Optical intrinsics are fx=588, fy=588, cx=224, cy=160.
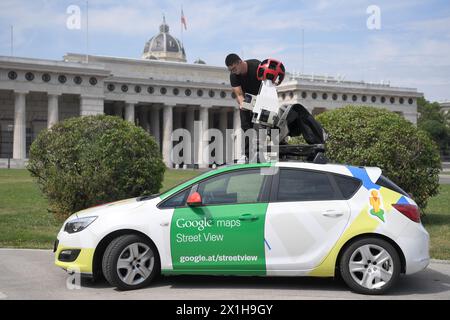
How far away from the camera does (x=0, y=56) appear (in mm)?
54312

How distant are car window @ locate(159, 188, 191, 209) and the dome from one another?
87556 millimetres

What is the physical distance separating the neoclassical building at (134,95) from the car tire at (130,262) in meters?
45.2

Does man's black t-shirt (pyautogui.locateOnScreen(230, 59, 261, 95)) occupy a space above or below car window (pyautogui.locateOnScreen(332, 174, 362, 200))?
above

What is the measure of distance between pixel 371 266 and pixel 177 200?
2.36 metres

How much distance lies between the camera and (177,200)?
22.9 feet

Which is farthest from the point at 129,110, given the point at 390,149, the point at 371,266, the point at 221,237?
the point at 371,266

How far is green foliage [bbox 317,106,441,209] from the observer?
12445 mm

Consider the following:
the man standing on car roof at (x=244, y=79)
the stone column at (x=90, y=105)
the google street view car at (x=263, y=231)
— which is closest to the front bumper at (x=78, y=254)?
the google street view car at (x=263, y=231)

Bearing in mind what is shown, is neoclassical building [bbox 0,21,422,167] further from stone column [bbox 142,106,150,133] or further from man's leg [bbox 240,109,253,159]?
man's leg [bbox 240,109,253,159]

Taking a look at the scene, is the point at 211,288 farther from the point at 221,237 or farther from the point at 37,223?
the point at 37,223

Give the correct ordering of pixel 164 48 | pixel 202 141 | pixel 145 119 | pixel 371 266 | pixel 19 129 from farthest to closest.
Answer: pixel 164 48 < pixel 145 119 < pixel 202 141 < pixel 19 129 < pixel 371 266

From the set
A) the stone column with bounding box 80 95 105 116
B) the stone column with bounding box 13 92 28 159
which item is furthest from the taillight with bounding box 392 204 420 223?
the stone column with bounding box 80 95 105 116
